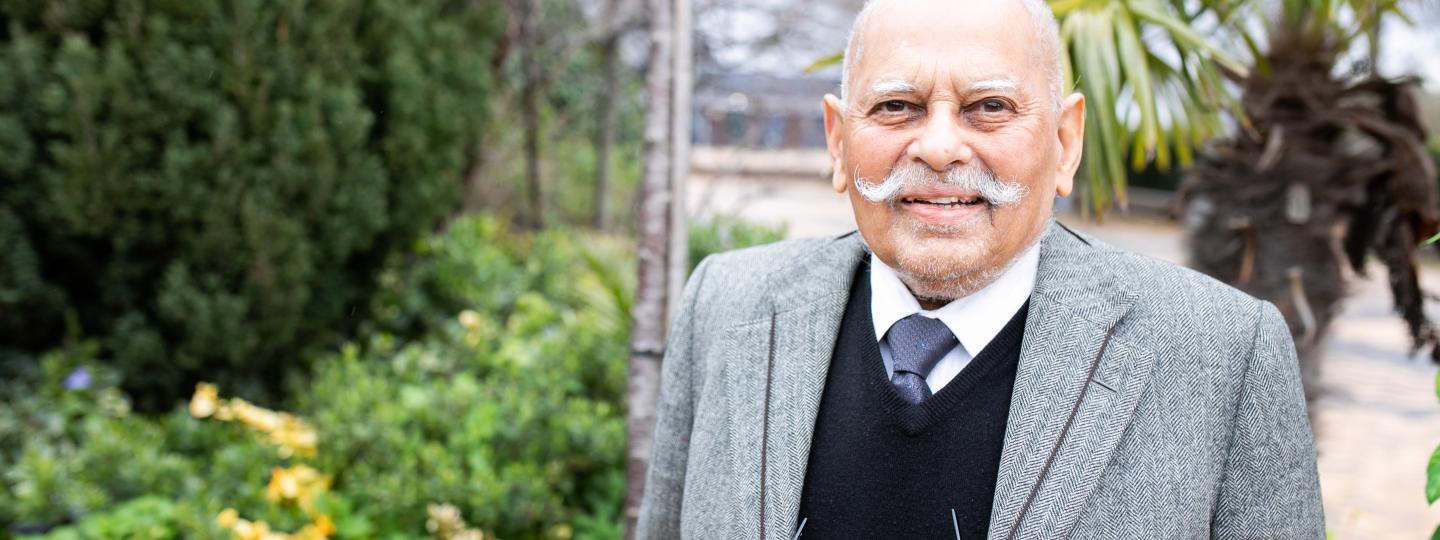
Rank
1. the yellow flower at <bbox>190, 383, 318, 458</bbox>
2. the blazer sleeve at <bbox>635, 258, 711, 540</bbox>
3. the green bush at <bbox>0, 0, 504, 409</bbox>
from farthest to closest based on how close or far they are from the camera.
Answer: the green bush at <bbox>0, 0, 504, 409</bbox> < the yellow flower at <bbox>190, 383, 318, 458</bbox> < the blazer sleeve at <bbox>635, 258, 711, 540</bbox>

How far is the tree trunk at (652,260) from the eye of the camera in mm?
2908

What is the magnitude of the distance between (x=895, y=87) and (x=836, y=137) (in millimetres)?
218

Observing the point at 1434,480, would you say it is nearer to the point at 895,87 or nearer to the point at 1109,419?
the point at 1109,419

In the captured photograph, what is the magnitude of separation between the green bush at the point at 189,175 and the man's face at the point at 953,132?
347cm

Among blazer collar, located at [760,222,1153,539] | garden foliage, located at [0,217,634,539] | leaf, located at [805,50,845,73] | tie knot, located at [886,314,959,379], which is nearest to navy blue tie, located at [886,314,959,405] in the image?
tie knot, located at [886,314,959,379]

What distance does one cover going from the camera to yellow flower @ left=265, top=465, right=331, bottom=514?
321cm

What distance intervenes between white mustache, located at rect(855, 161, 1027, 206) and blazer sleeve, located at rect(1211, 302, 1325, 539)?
0.39 meters

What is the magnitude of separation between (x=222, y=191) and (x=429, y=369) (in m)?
1.07

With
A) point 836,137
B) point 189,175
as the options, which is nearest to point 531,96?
point 189,175

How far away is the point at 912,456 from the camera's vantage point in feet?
4.71

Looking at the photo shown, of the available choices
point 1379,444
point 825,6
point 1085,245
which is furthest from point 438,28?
point 1379,444

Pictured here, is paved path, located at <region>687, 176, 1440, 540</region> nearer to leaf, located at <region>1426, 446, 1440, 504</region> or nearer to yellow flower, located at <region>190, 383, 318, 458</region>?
leaf, located at <region>1426, 446, 1440, 504</region>

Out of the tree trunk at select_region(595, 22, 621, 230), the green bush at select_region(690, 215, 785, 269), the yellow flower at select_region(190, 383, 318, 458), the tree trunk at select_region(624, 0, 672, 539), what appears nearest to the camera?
the tree trunk at select_region(624, 0, 672, 539)

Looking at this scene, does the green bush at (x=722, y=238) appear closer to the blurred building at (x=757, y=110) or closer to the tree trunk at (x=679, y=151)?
the blurred building at (x=757, y=110)
